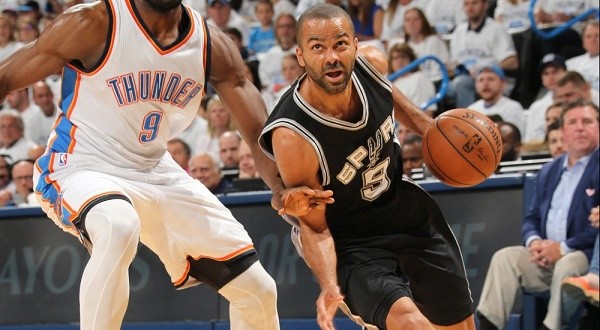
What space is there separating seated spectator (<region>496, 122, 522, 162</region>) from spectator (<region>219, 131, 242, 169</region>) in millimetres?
2504

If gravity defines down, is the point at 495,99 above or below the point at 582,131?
below

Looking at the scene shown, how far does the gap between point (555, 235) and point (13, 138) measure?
6.70 meters

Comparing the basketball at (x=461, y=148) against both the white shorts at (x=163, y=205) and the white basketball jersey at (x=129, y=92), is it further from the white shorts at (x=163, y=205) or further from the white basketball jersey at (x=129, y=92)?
the white basketball jersey at (x=129, y=92)

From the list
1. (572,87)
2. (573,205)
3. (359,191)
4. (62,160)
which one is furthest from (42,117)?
(359,191)

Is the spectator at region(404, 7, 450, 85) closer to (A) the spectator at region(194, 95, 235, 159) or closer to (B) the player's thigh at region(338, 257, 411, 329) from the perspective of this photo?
(A) the spectator at region(194, 95, 235, 159)

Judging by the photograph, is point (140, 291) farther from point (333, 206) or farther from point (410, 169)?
point (333, 206)

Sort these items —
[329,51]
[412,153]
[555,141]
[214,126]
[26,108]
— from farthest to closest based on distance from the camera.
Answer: [26,108]
[214,126]
[412,153]
[555,141]
[329,51]

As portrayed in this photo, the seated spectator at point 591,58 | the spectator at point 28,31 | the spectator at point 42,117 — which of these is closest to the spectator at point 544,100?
the seated spectator at point 591,58

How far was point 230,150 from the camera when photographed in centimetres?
964

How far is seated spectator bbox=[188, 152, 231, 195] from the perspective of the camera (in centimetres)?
869

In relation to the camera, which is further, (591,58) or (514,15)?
(514,15)

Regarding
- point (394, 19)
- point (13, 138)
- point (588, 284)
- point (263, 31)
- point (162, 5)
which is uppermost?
point (162, 5)

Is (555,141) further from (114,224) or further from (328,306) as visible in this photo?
(114,224)

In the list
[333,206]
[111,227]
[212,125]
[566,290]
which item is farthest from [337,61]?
[212,125]
